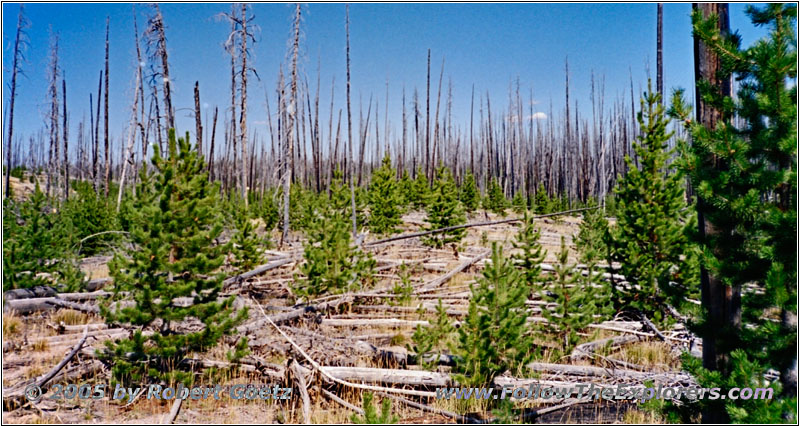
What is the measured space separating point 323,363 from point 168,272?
78.9 inches

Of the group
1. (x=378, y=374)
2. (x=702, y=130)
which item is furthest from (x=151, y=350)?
(x=702, y=130)

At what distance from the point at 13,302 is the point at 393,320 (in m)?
5.82

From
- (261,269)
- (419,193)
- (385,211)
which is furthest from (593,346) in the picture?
(419,193)

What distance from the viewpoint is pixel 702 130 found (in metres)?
2.79

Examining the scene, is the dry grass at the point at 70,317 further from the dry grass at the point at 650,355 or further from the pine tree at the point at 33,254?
the dry grass at the point at 650,355

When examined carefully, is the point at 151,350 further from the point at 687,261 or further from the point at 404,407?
the point at 687,261

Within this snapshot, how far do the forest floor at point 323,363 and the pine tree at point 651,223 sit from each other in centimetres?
69

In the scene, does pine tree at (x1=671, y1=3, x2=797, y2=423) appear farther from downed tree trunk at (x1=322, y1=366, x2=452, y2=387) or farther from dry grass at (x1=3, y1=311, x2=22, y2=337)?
dry grass at (x1=3, y1=311, x2=22, y2=337)

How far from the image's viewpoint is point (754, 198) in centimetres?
263

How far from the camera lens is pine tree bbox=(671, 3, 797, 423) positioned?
2.57m

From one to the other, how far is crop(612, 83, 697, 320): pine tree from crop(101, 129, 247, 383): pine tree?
19.5 feet

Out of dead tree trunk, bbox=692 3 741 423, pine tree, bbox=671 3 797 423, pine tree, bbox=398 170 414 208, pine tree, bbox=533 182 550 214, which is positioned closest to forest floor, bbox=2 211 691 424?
dead tree trunk, bbox=692 3 741 423

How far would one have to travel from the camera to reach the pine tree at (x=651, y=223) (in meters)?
7.29

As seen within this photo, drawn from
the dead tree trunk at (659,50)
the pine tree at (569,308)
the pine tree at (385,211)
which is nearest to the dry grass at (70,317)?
the pine tree at (569,308)
